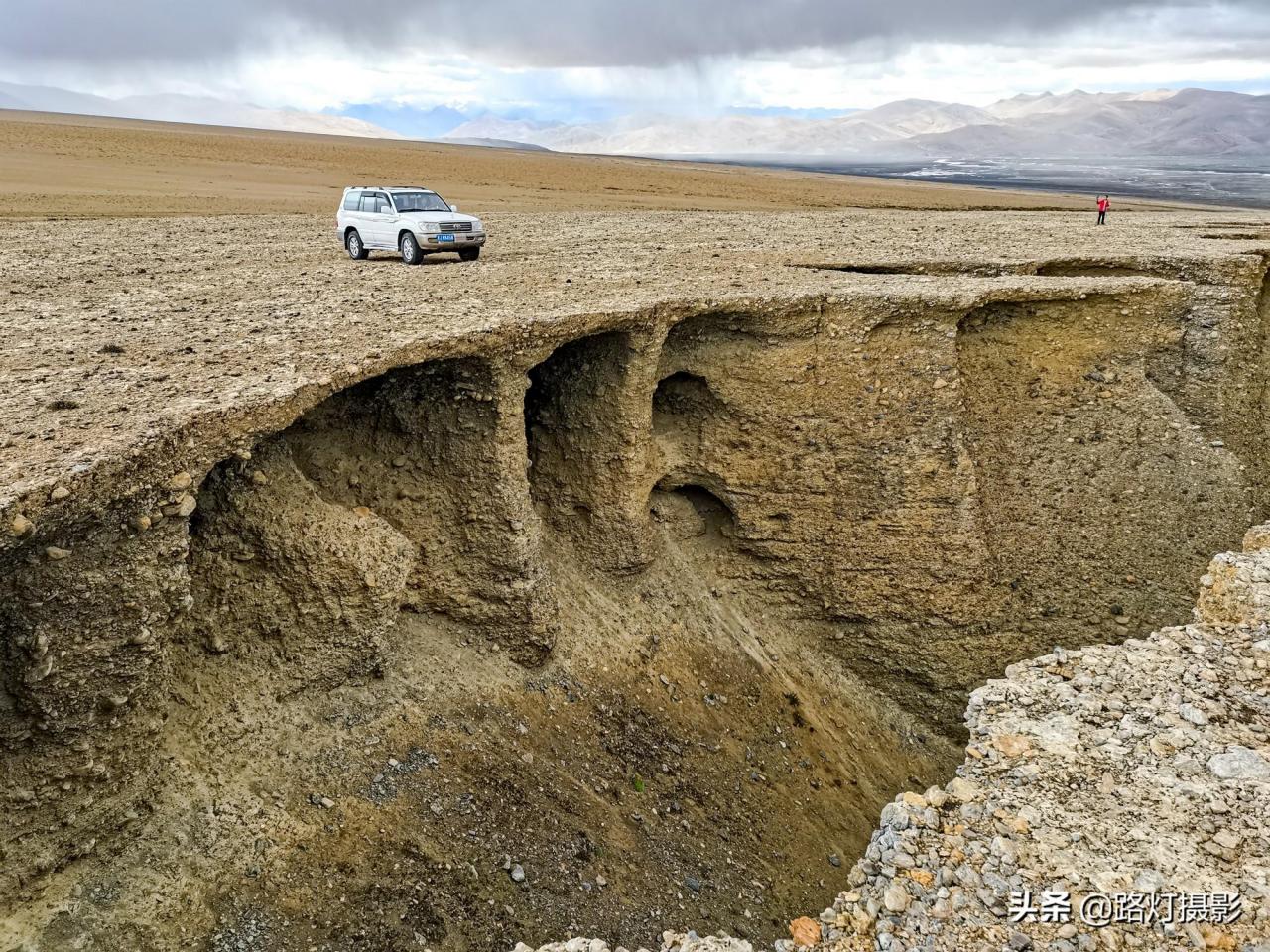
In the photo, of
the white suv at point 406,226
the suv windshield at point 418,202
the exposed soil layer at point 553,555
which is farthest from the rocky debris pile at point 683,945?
the suv windshield at point 418,202

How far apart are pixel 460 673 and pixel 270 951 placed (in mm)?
3627

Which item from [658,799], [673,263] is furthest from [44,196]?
[658,799]

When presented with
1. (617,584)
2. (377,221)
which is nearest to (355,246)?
(377,221)

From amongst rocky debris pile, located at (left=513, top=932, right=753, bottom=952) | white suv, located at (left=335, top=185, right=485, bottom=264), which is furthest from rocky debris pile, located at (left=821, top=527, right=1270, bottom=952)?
white suv, located at (left=335, top=185, right=485, bottom=264)

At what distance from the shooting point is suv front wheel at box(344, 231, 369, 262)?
1722 cm

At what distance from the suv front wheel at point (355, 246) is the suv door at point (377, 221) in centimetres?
17

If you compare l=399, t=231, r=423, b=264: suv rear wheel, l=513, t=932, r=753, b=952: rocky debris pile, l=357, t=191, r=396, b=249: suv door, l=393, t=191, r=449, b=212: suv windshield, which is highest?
l=393, t=191, r=449, b=212: suv windshield

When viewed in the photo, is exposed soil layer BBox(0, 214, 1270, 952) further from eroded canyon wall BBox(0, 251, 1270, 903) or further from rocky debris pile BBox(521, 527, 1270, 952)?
rocky debris pile BBox(521, 527, 1270, 952)

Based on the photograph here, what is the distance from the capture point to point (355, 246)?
17.4 m

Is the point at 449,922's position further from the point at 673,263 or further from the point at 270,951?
the point at 673,263

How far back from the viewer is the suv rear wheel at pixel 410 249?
16.2 meters

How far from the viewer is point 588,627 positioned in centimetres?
1233

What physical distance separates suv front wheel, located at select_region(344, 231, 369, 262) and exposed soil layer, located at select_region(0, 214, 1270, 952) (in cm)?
115

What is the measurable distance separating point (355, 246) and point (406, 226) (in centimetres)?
173
